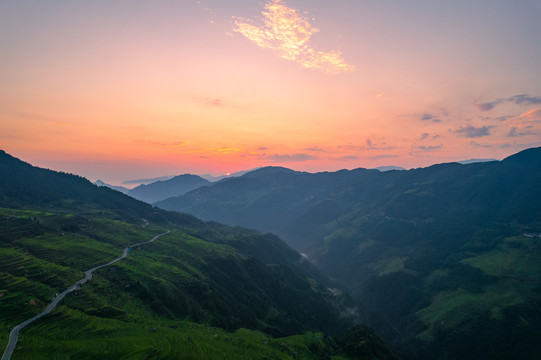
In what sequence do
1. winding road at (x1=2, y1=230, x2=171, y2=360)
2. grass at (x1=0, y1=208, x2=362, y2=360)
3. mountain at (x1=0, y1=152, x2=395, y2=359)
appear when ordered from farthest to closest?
mountain at (x1=0, y1=152, x2=395, y2=359)
grass at (x1=0, y1=208, x2=362, y2=360)
winding road at (x1=2, y1=230, x2=171, y2=360)

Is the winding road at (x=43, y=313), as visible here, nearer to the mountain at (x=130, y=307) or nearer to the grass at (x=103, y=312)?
the grass at (x=103, y=312)

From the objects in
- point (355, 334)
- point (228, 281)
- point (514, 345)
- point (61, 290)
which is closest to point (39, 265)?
point (61, 290)

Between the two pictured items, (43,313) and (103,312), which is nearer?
(43,313)

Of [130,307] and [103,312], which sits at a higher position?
[103,312]

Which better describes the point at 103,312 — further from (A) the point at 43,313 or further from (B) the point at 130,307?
(A) the point at 43,313

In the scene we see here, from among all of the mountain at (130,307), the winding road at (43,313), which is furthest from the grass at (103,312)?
the winding road at (43,313)

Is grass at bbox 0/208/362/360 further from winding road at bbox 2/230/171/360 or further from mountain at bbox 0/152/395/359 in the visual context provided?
winding road at bbox 2/230/171/360

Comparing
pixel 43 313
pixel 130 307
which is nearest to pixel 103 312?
pixel 130 307

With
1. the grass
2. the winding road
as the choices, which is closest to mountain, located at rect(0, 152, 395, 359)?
the grass

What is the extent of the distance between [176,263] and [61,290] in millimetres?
81656

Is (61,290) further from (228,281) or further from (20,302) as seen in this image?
(228,281)

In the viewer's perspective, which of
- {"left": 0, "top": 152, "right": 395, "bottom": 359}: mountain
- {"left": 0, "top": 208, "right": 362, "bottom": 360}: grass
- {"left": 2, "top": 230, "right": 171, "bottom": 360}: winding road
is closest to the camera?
{"left": 2, "top": 230, "right": 171, "bottom": 360}: winding road

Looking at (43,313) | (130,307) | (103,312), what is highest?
(43,313)

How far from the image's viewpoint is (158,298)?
4906 inches
